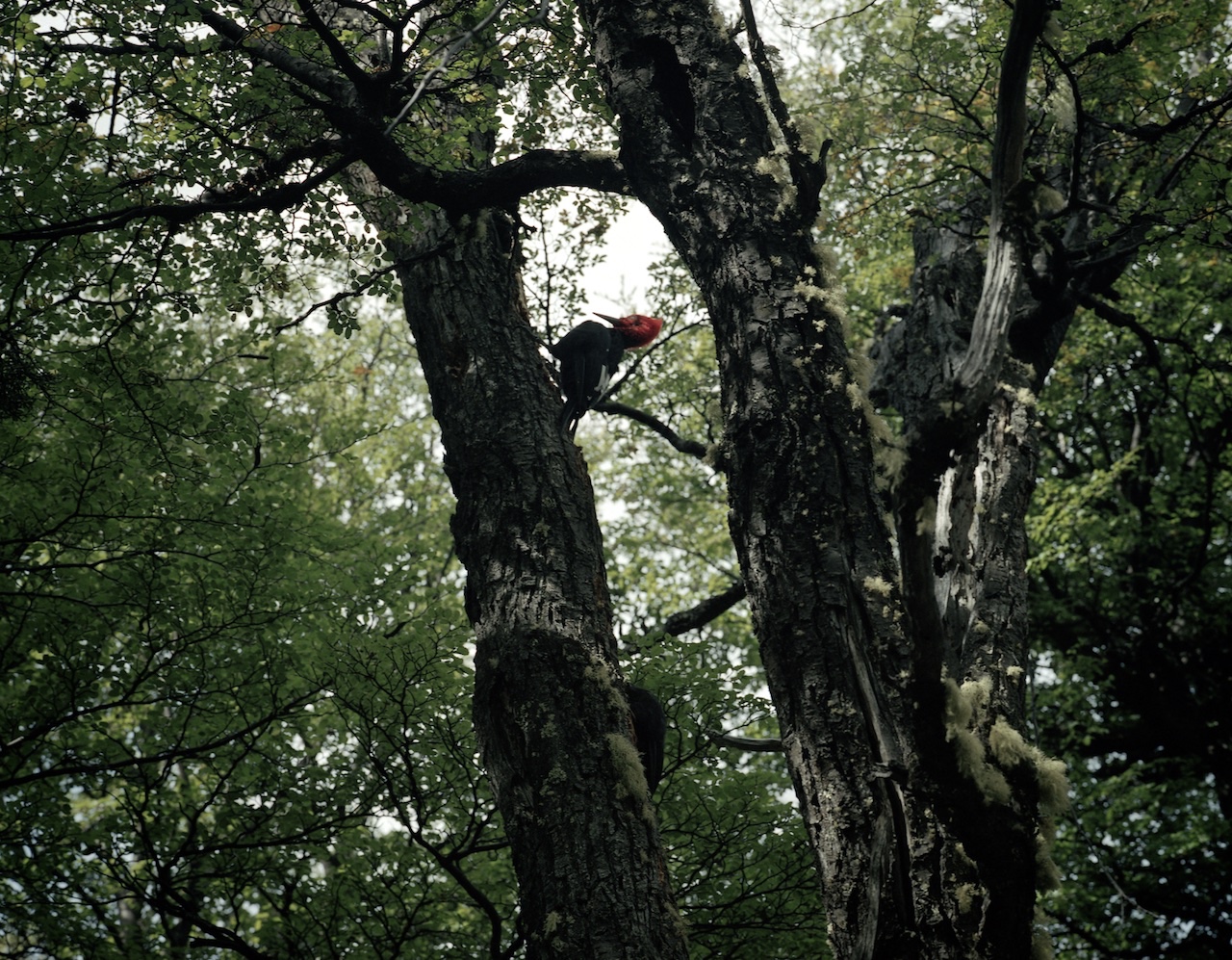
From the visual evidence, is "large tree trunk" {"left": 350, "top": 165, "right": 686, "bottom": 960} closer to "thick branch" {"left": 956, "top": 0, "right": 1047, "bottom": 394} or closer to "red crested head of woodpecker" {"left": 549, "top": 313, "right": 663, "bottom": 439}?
"red crested head of woodpecker" {"left": 549, "top": 313, "right": 663, "bottom": 439}

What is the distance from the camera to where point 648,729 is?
4.12 m

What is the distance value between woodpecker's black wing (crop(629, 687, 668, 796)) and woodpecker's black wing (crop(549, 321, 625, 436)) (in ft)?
7.03

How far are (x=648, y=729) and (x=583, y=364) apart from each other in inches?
103

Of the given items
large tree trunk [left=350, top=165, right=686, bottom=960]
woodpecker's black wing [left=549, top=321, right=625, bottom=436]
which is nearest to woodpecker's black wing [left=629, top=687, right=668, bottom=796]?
large tree trunk [left=350, top=165, right=686, bottom=960]

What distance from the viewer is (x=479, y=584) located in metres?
4.17

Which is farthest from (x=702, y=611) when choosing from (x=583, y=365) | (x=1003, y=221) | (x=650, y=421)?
(x=1003, y=221)

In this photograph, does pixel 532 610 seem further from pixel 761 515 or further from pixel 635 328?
pixel 635 328

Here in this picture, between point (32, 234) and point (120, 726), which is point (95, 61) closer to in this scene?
point (32, 234)

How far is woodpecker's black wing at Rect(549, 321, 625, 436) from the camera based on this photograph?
601 cm

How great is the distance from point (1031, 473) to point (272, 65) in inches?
164

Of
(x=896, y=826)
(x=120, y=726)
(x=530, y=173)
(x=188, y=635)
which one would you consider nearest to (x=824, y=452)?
(x=896, y=826)

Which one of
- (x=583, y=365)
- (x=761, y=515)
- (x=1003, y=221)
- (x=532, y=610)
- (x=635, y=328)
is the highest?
(x=635, y=328)

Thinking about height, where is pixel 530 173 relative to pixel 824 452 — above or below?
above

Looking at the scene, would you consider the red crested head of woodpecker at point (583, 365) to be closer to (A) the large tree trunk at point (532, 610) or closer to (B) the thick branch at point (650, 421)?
(B) the thick branch at point (650, 421)
